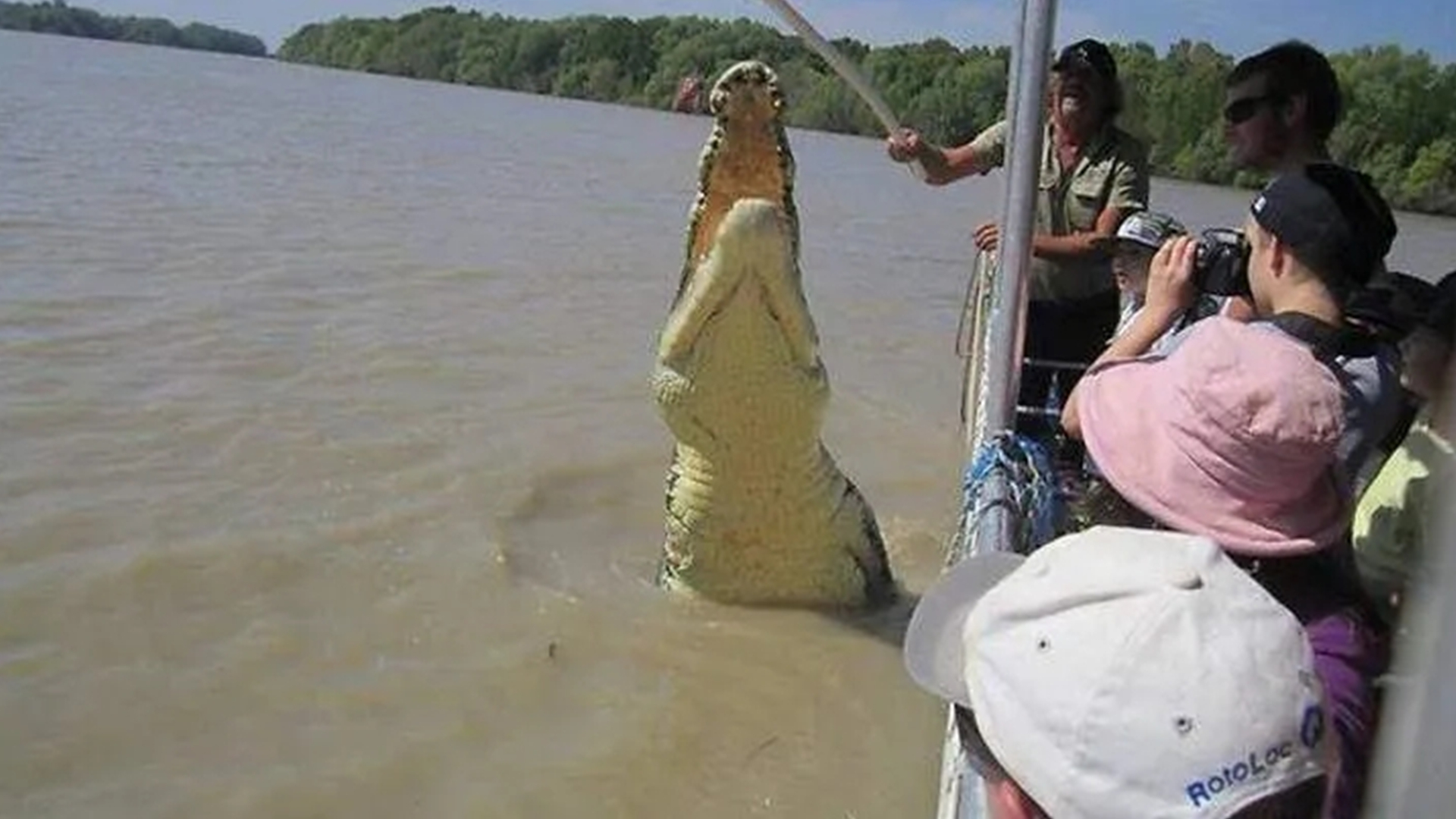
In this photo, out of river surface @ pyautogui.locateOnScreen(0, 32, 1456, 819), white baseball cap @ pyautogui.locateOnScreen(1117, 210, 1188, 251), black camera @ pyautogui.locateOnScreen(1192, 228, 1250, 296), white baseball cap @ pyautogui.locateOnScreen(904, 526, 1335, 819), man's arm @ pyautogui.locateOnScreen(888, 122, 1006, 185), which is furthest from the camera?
man's arm @ pyautogui.locateOnScreen(888, 122, 1006, 185)

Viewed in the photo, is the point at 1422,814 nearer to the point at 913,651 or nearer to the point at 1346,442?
the point at 913,651

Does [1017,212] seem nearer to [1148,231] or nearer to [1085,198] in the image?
[1148,231]

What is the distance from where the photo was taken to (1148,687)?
1294mm

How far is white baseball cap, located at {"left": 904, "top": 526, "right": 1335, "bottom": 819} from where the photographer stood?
1.28 m

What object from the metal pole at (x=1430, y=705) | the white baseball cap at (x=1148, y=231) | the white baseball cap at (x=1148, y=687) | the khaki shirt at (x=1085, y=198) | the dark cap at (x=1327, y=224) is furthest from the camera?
the khaki shirt at (x=1085, y=198)

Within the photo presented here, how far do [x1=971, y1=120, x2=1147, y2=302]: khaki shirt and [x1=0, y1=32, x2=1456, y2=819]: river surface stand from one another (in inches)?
43.7

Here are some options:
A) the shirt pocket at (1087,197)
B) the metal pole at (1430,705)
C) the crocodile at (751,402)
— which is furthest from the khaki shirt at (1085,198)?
the metal pole at (1430,705)

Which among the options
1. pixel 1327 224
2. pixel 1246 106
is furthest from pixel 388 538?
pixel 1327 224

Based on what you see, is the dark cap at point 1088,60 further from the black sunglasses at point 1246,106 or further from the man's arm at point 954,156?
the black sunglasses at point 1246,106

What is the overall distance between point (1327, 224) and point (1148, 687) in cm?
95

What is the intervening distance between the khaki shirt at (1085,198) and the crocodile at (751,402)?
2.19ft

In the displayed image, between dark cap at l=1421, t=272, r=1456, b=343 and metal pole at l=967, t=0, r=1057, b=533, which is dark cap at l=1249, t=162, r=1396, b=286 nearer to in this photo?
dark cap at l=1421, t=272, r=1456, b=343

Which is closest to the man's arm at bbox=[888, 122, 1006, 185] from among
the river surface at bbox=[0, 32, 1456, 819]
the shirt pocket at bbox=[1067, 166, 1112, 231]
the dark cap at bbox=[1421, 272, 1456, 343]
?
the shirt pocket at bbox=[1067, 166, 1112, 231]

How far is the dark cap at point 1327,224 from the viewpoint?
6.41ft
